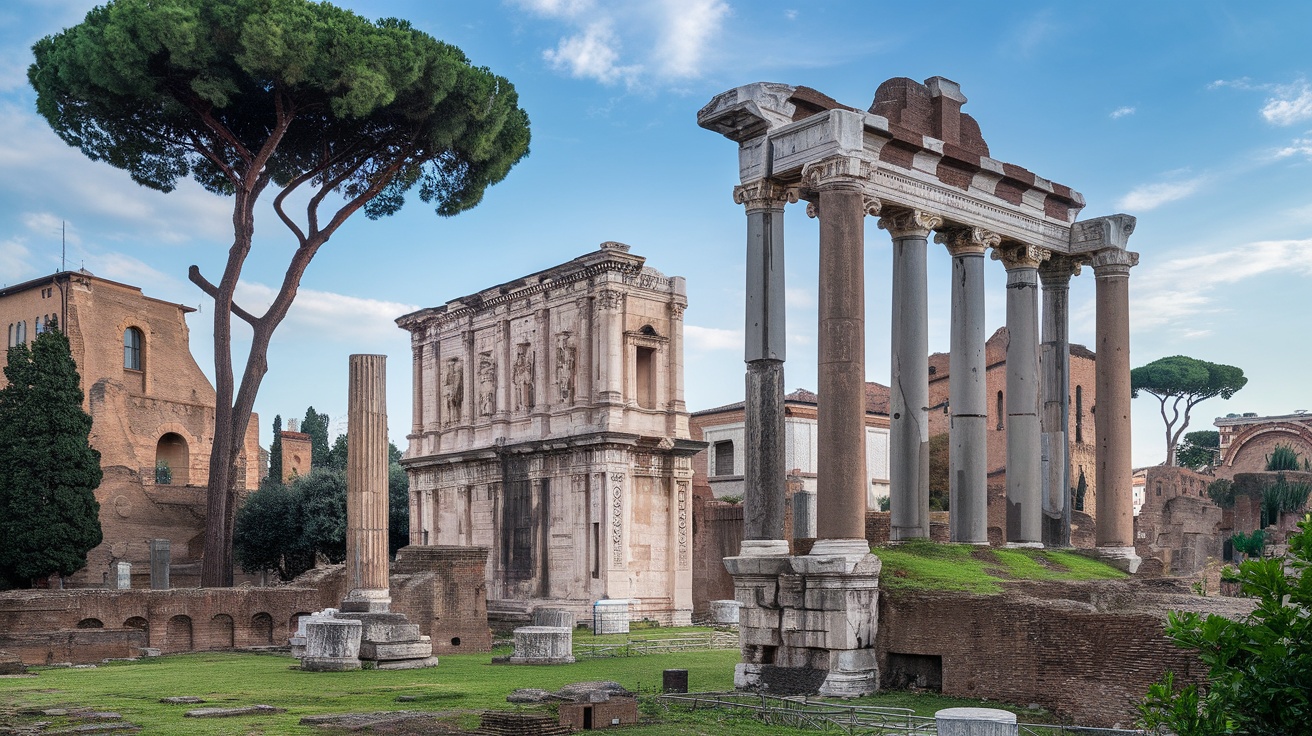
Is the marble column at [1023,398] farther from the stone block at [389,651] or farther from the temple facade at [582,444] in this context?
the temple facade at [582,444]

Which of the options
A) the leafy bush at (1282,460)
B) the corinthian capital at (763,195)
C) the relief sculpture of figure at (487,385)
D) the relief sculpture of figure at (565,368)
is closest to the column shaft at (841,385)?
the corinthian capital at (763,195)

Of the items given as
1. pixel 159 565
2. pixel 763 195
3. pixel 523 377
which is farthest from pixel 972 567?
pixel 159 565

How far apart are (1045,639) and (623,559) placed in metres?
17.6

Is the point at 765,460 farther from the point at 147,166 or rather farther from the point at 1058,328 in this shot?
the point at 147,166

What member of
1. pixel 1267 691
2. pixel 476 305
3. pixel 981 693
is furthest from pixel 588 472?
pixel 1267 691

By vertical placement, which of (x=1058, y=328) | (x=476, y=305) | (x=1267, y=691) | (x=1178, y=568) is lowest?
(x=1178, y=568)

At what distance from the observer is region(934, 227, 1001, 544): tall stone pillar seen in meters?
14.7

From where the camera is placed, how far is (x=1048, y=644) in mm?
10320

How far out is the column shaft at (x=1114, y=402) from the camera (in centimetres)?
1609

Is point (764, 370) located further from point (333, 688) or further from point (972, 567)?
point (333, 688)

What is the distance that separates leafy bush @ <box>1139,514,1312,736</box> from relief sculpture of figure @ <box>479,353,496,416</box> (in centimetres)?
2783

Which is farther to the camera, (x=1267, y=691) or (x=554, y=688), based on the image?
(x=554, y=688)

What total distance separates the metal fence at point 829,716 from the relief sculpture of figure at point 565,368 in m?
17.6

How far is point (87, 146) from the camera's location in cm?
2705
